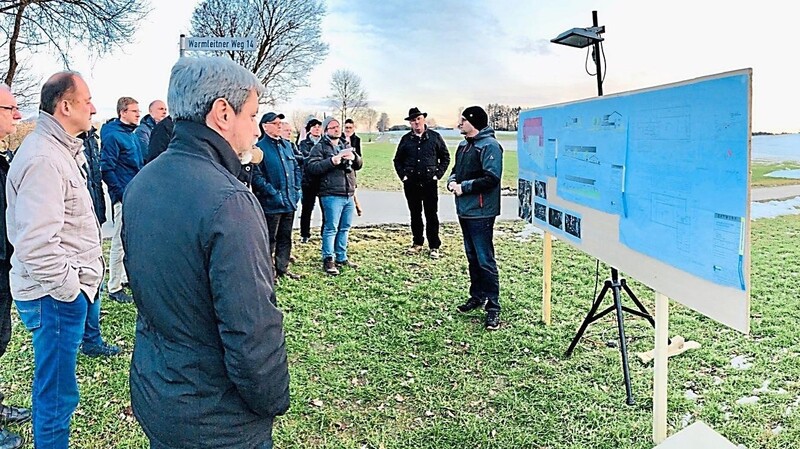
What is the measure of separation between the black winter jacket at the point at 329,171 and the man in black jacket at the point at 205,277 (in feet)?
14.7

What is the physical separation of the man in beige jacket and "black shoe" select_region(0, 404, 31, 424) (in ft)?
2.80

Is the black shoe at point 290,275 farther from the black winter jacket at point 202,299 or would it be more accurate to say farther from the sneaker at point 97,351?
the black winter jacket at point 202,299

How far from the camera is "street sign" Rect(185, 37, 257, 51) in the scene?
4.98m

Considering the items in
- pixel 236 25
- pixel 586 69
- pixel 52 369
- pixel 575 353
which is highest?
pixel 236 25

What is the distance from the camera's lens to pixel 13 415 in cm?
283

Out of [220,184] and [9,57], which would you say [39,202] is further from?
[9,57]

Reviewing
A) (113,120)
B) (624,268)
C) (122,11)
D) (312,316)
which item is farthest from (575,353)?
(122,11)

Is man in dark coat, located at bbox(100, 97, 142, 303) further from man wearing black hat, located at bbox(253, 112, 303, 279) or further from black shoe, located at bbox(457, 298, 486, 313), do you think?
black shoe, located at bbox(457, 298, 486, 313)

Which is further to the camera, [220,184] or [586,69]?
[586,69]

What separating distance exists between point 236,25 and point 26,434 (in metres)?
17.7

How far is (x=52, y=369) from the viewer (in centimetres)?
216

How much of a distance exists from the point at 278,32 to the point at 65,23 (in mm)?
8691

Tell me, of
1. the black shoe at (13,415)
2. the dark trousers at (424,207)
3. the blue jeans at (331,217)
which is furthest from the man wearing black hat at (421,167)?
the black shoe at (13,415)

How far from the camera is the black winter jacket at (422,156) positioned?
6973 mm
